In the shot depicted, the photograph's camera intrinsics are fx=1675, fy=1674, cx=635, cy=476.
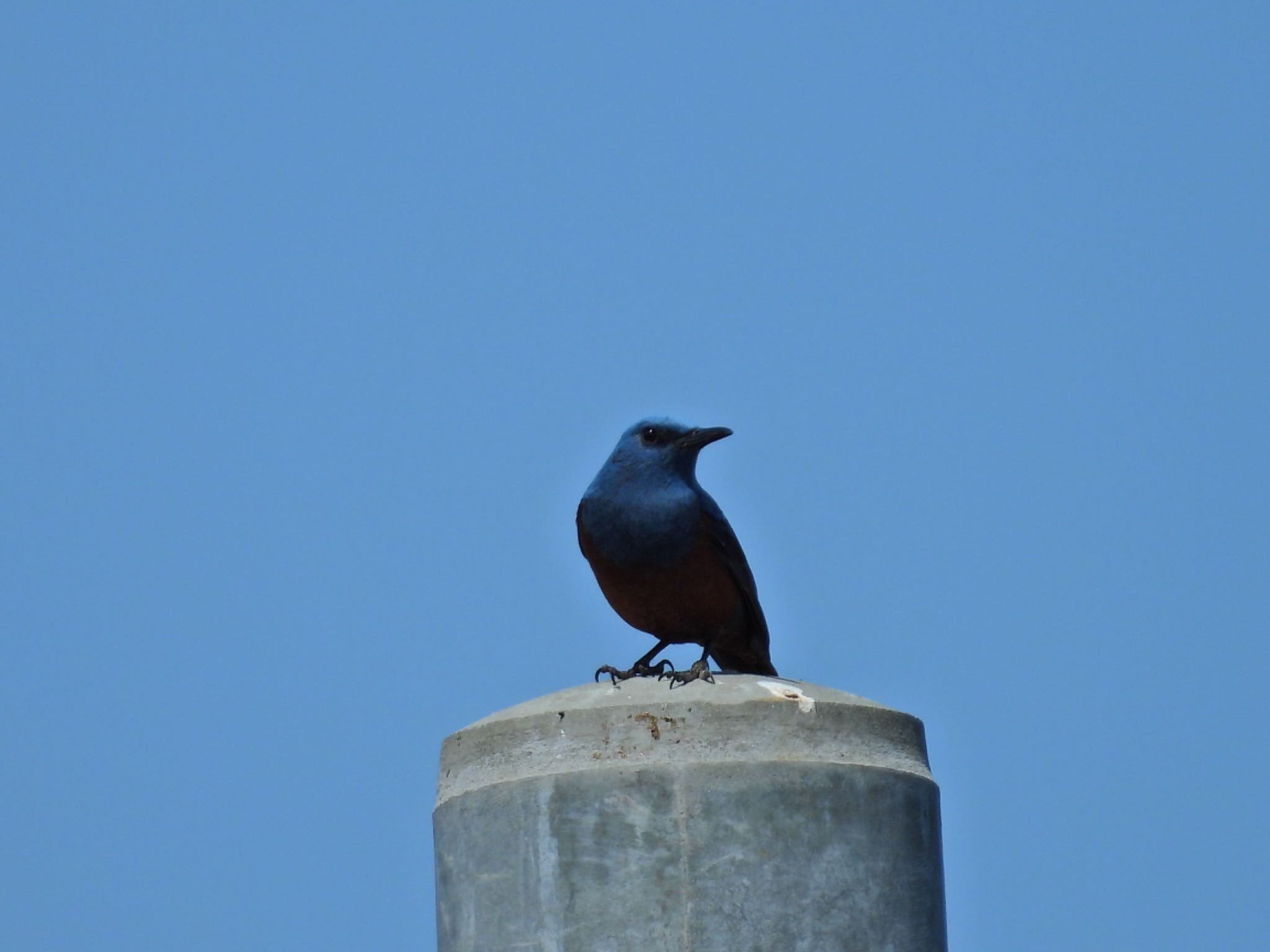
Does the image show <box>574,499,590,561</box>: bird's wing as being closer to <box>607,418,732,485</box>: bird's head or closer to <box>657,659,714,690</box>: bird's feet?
<box>607,418,732,485</box>: bird's head

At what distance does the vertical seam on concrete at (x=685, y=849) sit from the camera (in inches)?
193

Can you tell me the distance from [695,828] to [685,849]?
68 millimetres

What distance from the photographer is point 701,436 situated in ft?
22.1

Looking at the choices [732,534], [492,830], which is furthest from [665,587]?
[492,830]

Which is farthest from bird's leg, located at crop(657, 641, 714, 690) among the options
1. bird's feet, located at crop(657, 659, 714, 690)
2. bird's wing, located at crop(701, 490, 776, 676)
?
bird's wing, located at crop(701, 490, 776, 676)

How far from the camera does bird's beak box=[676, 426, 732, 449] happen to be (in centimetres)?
672

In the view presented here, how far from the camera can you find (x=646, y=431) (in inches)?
266

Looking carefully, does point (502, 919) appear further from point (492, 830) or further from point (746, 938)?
point (746, 938)

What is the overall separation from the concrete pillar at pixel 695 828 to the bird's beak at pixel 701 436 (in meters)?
1.49

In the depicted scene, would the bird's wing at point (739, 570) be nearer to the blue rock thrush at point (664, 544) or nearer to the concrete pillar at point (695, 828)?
the blue rock thrush at point (664, 544)

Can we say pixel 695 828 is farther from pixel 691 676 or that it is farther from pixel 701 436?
pixel 701 436

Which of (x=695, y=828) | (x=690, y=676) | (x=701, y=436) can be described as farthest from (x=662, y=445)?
(x=695, y=828)

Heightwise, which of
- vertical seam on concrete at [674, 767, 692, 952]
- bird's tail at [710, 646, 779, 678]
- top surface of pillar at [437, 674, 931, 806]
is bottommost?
vertical seam on concrete at [674, 767, 692, 952]

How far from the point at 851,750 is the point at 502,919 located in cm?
121
